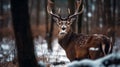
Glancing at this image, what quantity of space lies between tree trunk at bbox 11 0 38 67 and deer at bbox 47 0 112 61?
10.8ft

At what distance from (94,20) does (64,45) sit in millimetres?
24787

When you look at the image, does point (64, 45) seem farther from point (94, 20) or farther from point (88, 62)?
point (94, 20)

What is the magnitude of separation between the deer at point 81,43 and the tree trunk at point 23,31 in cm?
329

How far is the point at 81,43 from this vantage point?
14336 millimetres

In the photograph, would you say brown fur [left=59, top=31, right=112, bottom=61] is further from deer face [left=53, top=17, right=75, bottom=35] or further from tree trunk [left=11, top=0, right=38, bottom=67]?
tree trunk [left=11, top=0, right=38, bottom=67]

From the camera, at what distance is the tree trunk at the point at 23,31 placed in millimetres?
10906

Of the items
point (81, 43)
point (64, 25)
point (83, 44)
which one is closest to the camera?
point (83, 44)

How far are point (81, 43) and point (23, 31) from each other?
3.76 m

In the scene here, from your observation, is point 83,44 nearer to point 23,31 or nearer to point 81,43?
point 81,43

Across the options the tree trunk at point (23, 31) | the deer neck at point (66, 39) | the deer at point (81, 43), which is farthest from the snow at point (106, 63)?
the deer neck at point (66, 39)

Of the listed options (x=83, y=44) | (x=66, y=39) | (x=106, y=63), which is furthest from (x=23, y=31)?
(x=66, y=39)

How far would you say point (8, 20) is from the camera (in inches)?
1983

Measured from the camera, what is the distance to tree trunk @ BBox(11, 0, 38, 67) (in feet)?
35.8

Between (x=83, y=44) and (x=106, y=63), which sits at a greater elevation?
(x=106, y=63)
